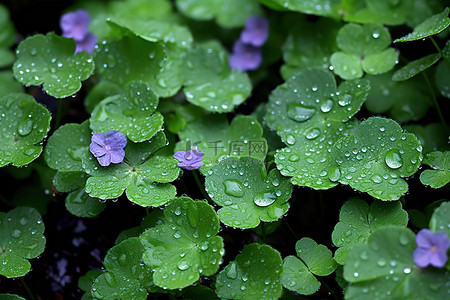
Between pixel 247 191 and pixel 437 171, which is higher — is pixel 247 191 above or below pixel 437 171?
below

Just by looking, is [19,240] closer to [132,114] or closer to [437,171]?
[132,114]

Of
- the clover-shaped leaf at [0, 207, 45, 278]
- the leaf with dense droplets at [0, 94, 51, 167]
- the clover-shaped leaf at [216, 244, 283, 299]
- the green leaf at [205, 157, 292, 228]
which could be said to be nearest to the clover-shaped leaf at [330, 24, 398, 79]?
the green leaf at [205, 157, 292, 228]

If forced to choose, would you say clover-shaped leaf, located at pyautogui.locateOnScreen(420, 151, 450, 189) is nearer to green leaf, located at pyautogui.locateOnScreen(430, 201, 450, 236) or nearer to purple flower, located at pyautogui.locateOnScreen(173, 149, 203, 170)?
green leaf, located at pyautogui.locateOnScreen(430, 201, 450, 236)

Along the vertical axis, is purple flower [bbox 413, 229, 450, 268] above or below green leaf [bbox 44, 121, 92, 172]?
above

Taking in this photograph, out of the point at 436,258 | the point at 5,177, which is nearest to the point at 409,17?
the point at 436,258

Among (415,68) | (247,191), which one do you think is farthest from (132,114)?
(415,68)

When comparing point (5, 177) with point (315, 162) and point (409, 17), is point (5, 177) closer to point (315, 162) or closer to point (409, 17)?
point (315, 162)

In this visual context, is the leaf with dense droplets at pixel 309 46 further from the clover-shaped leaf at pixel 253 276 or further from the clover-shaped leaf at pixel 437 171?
the clover-shaped leaf at pixel 253 276
